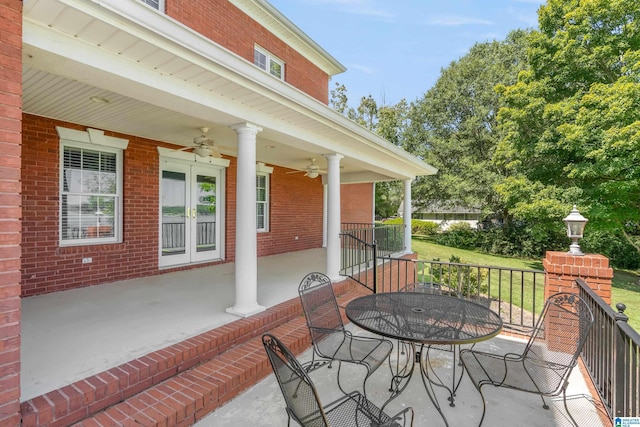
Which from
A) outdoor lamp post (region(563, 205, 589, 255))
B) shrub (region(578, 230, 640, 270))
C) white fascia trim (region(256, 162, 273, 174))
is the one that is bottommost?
shrub (region(578, 230, 640, 270))

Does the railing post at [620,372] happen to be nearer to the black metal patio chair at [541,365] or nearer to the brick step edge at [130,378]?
the black metal patio chair at [541,365]

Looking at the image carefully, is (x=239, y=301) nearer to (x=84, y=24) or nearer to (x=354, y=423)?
(x=354, y=423)

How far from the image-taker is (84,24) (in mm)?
2209

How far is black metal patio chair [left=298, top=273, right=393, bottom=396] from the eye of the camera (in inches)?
107

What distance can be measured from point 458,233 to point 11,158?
19.6 metres

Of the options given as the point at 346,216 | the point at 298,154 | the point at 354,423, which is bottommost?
the point at 354,423

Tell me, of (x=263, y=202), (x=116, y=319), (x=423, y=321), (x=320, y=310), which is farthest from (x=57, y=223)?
(x=423, y=321)

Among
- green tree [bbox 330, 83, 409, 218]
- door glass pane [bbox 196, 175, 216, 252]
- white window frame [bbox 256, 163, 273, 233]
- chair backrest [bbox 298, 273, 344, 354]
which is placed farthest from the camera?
green tree [bbox 330, 83, 409, 218]

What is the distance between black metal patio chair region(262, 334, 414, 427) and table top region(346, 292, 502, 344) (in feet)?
1.90

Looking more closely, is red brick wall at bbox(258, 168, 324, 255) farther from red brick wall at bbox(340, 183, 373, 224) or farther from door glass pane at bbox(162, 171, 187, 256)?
door glass pane at bbox(162, 171, 187, 256)

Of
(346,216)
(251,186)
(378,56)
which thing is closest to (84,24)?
(251,186)

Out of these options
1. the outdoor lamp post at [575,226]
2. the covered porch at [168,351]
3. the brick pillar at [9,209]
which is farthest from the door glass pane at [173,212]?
the outdoor lamp post at [575,226]

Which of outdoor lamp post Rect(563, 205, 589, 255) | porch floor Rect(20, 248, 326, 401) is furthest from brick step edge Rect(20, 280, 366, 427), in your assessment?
outdoor lamp post Rect(563, 205, 589, 255)

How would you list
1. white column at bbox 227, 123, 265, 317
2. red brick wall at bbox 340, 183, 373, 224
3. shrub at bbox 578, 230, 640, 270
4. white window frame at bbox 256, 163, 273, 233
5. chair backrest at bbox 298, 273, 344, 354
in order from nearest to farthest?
chair backrest at bbox 298, 273, 344, 354 < white column at bbox 227, 123, 265, 317 < white window frame at bbox 256, 163, 273, 233 < red brick wall at bbox 340, 183, 373, 224 < shrub at bbox 578, 230, 640, 270
